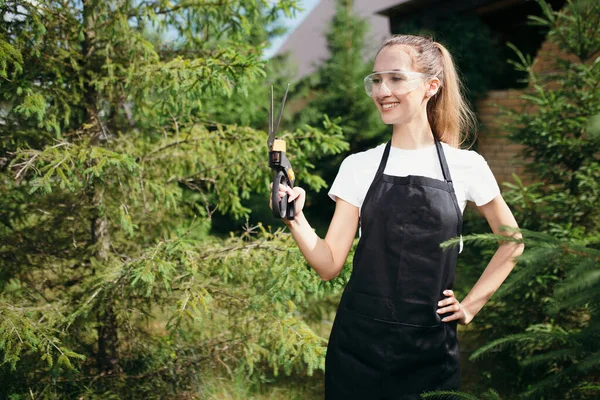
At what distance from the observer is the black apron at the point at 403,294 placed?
6.16 feet

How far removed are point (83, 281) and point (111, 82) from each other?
127 cm

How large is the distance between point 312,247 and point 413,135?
1.76 feet

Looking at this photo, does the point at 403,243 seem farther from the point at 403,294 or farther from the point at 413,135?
the point at 413,135

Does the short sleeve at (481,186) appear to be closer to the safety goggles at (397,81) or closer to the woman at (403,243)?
the woman at (403,243)

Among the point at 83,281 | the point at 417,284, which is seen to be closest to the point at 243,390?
the point at 83,281

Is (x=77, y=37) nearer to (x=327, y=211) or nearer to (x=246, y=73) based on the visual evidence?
(x=246, y=73)

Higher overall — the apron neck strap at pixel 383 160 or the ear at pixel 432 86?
the ear at pixel 432 86

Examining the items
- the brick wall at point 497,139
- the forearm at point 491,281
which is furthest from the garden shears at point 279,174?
the brick wall at point 497,139

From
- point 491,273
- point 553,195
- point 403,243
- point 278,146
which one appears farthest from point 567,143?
point 278,146

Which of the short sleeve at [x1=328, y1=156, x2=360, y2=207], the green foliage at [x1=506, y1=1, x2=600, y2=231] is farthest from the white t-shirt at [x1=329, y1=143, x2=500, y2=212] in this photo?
the green foliage at [x1=506, y1=1, x2=600, y2=231]

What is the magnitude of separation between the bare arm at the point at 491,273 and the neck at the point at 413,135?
12.2 inches

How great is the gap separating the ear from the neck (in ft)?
0.27

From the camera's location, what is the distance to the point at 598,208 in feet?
13.6

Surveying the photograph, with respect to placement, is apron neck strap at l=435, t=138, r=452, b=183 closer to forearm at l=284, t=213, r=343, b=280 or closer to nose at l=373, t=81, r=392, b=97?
nose at l=373, t=81, r=392, b=97
